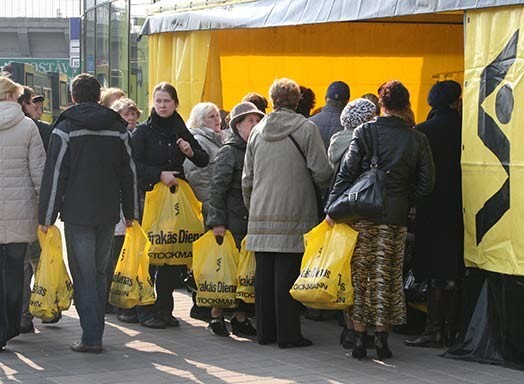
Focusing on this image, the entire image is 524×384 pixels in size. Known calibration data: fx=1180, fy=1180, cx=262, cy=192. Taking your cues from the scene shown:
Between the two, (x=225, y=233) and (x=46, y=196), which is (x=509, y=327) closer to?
(x=225, y=233)

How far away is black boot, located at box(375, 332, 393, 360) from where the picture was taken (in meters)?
7.92

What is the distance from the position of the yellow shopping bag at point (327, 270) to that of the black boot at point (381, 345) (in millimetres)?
348

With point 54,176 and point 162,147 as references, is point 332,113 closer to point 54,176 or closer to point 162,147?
point 162,147

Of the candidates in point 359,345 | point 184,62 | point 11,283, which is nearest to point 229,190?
point 359,345

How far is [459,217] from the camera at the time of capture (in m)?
8.27

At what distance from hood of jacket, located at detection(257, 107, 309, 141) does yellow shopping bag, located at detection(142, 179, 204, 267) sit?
3.58 ft

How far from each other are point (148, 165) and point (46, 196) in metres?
1.35

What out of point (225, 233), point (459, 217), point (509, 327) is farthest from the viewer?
point (225, 233)

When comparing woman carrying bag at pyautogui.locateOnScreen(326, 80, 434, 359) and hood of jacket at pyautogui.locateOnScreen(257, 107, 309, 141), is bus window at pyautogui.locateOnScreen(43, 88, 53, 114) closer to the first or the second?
hood of jacket at pyautogui.locateOnScreen(257, 107, 309, 141)

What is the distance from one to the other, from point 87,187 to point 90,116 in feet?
1.58

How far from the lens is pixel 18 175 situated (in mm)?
8211

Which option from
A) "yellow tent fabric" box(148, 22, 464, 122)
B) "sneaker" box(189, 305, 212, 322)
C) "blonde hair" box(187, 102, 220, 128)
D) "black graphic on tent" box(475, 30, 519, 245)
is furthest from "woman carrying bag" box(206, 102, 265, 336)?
"yellow tent fabric" box(148, 22, 464, 122)

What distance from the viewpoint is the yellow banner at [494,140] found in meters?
7.44

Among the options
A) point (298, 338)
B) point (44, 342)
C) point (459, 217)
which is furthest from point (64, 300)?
point (459, 217)
